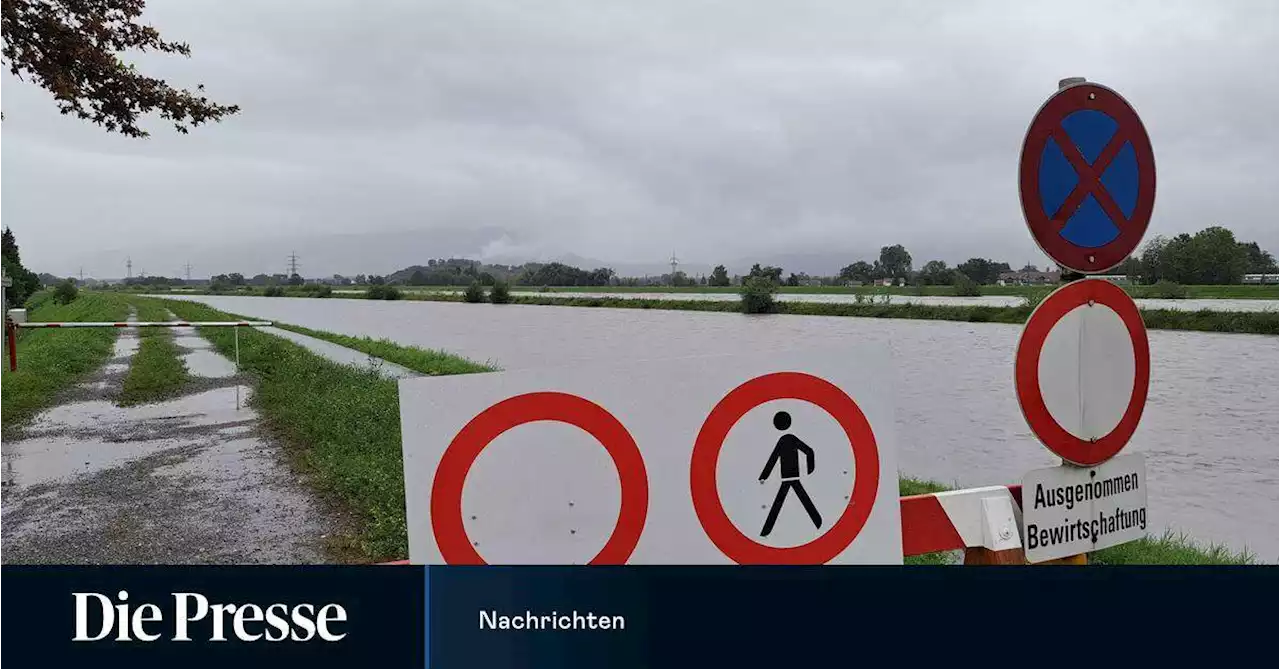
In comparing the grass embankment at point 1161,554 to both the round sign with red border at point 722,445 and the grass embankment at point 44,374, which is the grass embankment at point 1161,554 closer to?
the round sign with red border at point 722,445

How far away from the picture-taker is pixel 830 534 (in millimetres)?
2332

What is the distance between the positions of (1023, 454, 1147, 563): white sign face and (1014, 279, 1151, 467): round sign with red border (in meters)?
0.06

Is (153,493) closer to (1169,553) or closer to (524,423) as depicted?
(524,423)

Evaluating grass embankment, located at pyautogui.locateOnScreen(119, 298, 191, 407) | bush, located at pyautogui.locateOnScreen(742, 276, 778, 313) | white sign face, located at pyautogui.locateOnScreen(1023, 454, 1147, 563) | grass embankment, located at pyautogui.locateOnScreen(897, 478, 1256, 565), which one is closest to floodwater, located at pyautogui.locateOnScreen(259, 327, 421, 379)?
grass embankment, located at pyautogui.locateOnScreen(119, 298, 191, 407)

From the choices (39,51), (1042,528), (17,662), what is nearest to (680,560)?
(1042,528)

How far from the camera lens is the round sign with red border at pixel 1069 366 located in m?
2.77

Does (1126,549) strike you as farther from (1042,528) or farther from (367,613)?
(367,613)

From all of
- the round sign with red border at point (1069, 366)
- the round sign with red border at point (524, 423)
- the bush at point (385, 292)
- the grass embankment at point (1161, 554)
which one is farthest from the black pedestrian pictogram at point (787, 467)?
the bush at point (385, 292)

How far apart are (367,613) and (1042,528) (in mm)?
2067

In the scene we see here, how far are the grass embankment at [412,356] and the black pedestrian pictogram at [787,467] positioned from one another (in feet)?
39.5

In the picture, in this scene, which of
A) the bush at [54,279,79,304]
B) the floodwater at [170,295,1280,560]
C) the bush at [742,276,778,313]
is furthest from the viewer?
the bush at [54,279,79,304]

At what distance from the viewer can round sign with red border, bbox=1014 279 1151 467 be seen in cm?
277

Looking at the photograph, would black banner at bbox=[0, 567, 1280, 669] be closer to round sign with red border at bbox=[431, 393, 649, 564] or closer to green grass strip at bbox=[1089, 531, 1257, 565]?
round sign with red border at bbox=[431, 393, 649, 564]

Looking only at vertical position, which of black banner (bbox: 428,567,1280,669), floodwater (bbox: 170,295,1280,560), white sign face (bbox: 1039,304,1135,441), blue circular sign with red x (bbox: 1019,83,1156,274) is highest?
blue circular sign with red x (bbox: 1019,83,1156,274)
